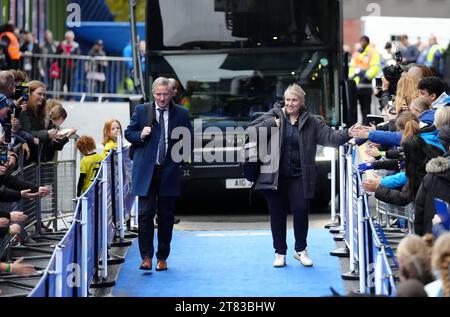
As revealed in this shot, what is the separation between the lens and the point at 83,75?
31.0m

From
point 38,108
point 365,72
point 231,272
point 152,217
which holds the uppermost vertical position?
point 365,72

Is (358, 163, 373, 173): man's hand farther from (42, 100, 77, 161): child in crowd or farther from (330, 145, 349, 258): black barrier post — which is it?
(42, 100, 77, 161): child in crowd

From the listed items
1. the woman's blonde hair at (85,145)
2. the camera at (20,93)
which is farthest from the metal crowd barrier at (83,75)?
the camera at (20,93)

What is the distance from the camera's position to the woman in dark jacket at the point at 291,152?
12.9m

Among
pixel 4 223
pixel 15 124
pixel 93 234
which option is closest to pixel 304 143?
pixel 93 234

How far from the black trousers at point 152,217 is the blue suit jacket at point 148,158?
75 mm

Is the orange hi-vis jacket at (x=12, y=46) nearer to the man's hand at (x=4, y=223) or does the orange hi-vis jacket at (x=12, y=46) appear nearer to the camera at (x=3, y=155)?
the camera at (x=3, y=155)

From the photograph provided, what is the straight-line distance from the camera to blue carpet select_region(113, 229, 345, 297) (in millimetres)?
11820

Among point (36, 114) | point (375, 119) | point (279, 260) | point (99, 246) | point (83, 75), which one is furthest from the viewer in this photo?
point (83, 75)

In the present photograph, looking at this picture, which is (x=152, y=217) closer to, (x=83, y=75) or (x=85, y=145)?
(x=85, y=145)

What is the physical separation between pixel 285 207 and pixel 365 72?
14.9m

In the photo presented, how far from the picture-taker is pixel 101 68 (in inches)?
1232
